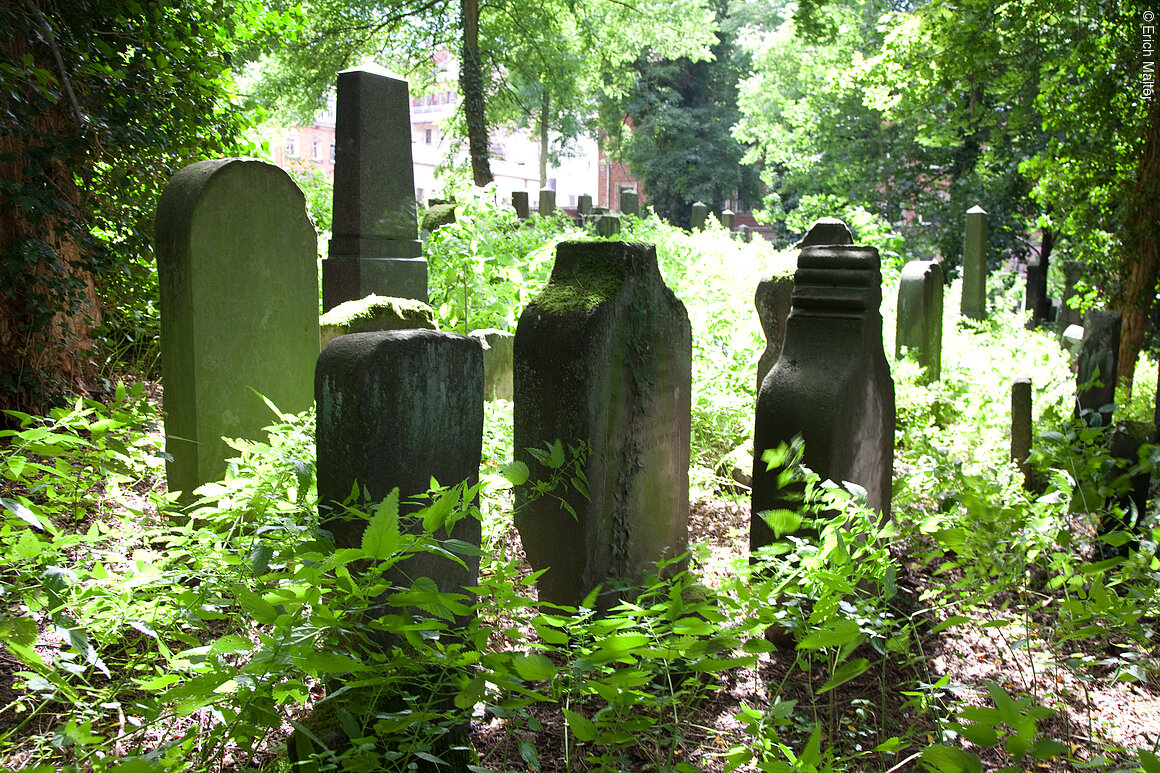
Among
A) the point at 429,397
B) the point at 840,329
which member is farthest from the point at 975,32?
the point at 429,397

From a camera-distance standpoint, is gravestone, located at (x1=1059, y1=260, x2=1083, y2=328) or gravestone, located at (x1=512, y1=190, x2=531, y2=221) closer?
gravestone, located at (x1=1059, y1=260, x2=1083, y2=328)

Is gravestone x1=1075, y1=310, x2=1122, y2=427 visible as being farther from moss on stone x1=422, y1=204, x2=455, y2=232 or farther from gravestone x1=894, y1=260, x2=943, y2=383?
moss on stone x1=422, y1=204, x2=455, y2=232

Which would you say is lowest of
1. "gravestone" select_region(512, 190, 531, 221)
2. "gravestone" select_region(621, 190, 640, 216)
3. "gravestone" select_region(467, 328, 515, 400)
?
"gravestone" select_region(467, 328, 515, 400)

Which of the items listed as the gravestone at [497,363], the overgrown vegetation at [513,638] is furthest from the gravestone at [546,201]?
the overgrown vegetation at [513,638]

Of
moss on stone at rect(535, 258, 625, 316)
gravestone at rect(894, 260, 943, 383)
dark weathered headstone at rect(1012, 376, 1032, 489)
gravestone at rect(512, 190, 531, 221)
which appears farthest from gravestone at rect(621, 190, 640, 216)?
moss on stone at rect(535, 258, 625, 316)

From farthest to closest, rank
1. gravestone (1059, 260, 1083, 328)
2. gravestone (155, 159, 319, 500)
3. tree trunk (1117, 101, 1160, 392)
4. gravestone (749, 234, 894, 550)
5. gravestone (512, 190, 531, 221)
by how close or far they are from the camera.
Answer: gravestone (512, 190, 531, 221) < gravestone (1059, 260, 1083, 328) < tree trunk (1117, 101, 1160, 392) < gravestone (155, 159, 319, 500) < gravestone (749, 234, 894, 550)

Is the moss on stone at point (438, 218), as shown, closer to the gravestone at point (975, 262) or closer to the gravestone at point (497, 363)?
the gravestone at point (497, 363)

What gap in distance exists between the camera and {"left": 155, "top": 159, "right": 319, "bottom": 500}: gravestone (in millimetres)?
3516

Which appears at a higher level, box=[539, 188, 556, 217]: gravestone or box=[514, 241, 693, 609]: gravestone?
box=[539, 188, 556, 217]: gravestone

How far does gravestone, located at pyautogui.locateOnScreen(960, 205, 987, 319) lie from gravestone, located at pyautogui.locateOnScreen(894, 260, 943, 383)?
5705 mm

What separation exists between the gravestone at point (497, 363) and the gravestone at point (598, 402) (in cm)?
219

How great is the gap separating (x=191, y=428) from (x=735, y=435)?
3538 millimetres

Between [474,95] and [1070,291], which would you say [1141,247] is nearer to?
[1070,291]

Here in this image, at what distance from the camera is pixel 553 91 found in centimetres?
1802
